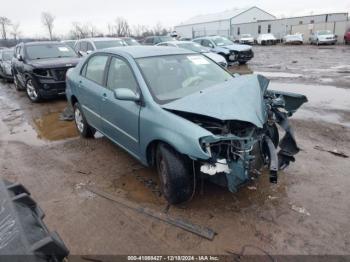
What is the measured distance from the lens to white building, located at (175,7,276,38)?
200 feet

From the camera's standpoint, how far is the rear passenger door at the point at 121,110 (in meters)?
3.96

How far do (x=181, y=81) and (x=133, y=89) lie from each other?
0.66 meters

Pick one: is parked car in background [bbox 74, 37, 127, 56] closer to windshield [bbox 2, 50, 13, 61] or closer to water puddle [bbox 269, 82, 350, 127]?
windshield [bbox 2, 50, 13, 61]

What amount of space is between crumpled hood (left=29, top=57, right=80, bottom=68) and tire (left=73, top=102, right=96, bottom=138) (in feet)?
12.3

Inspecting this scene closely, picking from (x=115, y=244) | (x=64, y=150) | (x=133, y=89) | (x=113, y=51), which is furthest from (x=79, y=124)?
(x=115, y=244)

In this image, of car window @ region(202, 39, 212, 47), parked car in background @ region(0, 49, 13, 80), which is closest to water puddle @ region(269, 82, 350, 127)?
car window @ region(202, 39, 212, 47)

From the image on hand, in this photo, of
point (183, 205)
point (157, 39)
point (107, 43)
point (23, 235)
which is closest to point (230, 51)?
point (157, 39)

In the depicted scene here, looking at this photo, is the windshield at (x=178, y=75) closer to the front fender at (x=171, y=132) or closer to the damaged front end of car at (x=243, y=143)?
the front fender at (x=171, y=132)

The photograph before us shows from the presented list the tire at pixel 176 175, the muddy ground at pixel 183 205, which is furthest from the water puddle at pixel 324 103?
the tire at pixel 176 175

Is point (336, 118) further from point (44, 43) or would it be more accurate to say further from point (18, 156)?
point (44, 43)

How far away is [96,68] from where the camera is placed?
16.6ft

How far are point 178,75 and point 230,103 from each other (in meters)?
1.10

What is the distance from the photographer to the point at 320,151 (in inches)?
197

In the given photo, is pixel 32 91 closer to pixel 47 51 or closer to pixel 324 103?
pixel 47 51
